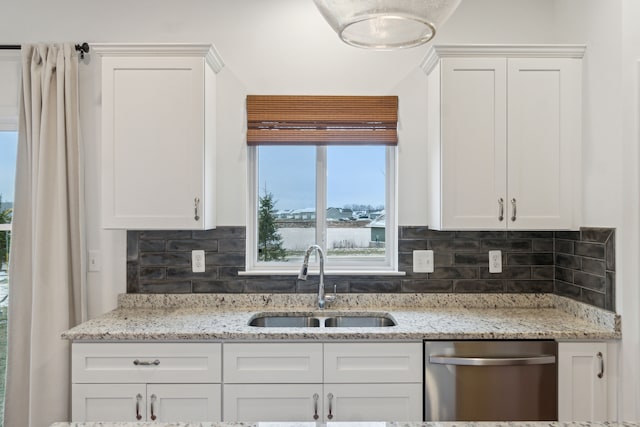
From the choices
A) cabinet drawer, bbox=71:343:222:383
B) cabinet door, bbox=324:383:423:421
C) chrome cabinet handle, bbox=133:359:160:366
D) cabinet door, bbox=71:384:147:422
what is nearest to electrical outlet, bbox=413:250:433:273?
cabinet door, bbox=324:383:423:421

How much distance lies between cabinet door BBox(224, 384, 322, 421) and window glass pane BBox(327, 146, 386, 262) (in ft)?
3.07

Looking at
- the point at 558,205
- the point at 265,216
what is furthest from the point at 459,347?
the point at 265,216

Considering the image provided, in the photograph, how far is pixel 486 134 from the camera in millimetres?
2299

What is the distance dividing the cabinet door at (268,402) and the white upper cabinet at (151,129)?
0.98 metres

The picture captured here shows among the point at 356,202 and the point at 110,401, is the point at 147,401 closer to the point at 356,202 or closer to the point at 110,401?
the point at 110,401

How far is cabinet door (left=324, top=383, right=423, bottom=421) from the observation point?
202cm

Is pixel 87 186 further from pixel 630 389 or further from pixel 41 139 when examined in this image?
pixel 630 389

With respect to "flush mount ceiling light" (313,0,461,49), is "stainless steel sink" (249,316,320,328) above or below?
below

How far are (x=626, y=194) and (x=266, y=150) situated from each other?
1900 mm

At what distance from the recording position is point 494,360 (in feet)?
6.57

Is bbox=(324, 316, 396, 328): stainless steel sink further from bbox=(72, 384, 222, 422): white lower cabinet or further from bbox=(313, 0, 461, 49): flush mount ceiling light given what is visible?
bbox=(313, 0, 461, 49): flush mount ceiling light

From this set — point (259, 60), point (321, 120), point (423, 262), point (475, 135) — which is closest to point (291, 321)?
point (423, 262)

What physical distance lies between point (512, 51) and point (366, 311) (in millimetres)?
1597

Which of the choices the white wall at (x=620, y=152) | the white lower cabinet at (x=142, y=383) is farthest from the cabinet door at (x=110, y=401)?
the white wall at (x=620, y=152)
